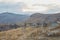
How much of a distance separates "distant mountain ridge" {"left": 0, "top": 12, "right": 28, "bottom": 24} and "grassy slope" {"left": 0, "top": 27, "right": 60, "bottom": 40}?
1.10ft

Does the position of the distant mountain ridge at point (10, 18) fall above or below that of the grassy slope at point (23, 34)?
above

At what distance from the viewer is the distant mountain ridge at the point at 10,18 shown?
16.0 feet

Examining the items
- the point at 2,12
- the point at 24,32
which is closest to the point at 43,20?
the point at 24,32

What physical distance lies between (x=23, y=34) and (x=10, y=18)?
2.30 feet

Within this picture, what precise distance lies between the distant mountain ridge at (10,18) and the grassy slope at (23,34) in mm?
335

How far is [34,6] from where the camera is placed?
16.5 ft

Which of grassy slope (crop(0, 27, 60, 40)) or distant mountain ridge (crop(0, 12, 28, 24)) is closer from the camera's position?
grassy slope (crop(0, 27, 60, 40))

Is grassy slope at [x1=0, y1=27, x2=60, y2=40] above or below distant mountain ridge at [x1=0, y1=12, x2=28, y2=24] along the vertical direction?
below

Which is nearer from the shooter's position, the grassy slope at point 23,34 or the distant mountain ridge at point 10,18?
the grassy slope at point 23,34

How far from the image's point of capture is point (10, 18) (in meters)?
4.90

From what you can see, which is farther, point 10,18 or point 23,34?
point 10,18

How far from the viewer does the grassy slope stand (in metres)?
4.65

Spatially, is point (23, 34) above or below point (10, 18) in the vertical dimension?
below

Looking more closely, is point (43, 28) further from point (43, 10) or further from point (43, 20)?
point (43, 10)
